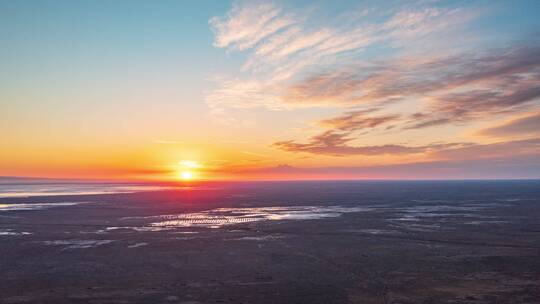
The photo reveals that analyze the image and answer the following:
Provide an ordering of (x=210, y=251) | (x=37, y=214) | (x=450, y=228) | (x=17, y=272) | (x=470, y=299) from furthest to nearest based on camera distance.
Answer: (x=37, y=214) < (x=450, y=228) < (x=210, y=251) < (x=17, y=272) < (x=470, y=299)

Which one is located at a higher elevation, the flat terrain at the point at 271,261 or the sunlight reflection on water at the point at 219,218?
the sunlight reflection on water at the point at 219,218

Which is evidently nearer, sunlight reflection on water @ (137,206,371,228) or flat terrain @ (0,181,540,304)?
flat terrain @ (0,181,540,304)

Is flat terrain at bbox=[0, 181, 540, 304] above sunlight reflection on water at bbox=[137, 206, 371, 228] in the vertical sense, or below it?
below

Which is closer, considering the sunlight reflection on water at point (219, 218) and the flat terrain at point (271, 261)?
the flat terrain at point (271, 261)

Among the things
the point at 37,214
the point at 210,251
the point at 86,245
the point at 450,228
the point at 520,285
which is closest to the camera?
the point at 520,285

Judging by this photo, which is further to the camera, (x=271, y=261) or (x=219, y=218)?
(x=219, y=218)

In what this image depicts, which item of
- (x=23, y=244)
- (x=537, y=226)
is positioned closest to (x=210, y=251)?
(x=23, y=244)

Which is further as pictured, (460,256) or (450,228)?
(450,228)

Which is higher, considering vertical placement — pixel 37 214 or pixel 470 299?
pixel 37 214

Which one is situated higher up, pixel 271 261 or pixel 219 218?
pixel 219 218

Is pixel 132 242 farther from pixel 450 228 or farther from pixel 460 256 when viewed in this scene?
pixel 450 228

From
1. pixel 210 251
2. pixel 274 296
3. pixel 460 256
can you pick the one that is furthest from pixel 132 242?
pixel 460 256
